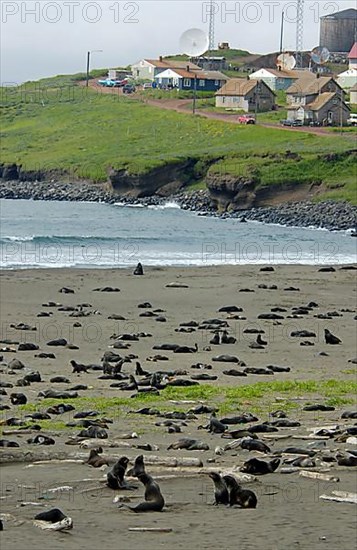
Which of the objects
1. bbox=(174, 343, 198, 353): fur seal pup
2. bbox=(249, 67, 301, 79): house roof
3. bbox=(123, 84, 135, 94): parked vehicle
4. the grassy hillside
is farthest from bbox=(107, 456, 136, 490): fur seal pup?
bbox=(249, 67, 301, 79): house roof

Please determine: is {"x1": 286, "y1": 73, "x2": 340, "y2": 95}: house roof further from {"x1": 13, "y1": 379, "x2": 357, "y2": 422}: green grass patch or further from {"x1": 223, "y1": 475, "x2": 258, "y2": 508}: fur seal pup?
{"x1": 223, "y1": 475, "x2": 258, "y2": 508}: fur seal pup

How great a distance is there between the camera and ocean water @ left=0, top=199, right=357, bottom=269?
162ft

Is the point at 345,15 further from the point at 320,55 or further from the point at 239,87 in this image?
the point at 239,87

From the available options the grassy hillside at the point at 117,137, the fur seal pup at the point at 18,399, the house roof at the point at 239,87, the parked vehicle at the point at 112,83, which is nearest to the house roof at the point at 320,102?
the house roof at the point at 239,87

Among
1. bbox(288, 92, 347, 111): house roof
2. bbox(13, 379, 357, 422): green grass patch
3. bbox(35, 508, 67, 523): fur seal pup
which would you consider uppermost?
bbox(288, 92, 347, 111): house roof

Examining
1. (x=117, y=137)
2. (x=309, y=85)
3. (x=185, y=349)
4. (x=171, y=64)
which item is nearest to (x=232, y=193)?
(x=117, y=137)

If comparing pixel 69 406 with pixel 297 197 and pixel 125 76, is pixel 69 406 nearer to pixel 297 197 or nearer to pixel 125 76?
pixel 297 197

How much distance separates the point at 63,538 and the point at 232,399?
8.60 meters

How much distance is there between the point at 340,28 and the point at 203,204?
91.1 m

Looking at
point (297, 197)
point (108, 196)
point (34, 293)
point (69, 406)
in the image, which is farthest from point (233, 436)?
point (108, 196)

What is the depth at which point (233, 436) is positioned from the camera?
47.0 feet

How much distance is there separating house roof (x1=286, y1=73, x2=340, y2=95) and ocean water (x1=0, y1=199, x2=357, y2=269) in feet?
132

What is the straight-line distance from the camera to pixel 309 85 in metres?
124

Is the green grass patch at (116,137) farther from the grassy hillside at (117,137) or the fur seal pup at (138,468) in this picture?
the fur seal pup at (138,468)
